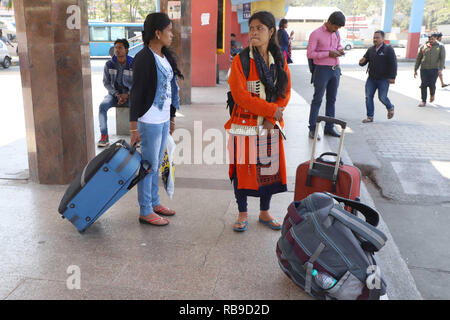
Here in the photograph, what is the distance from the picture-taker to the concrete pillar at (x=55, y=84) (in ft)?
14.3

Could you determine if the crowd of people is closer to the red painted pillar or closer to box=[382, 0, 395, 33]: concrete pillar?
the red painted pillar

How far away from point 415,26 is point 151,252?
2954 cm

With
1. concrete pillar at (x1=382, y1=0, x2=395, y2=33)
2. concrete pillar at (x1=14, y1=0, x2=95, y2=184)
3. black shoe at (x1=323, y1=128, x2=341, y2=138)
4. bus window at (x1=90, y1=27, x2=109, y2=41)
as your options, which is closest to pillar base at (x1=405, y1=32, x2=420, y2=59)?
concrete pillar at (x1=382, y1=0, x2=395, y2=33)

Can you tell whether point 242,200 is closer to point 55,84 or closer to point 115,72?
point 55,84

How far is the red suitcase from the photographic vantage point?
304cm

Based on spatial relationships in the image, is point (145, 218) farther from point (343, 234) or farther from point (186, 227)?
point (343, 234)

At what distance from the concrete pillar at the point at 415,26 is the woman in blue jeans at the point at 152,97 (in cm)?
2846

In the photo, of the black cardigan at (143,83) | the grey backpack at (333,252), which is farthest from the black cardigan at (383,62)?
the grey backpack at (333,252)

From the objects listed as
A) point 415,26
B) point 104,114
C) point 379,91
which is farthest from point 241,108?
point 415,26

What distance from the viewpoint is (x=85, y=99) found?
4738 millimetres

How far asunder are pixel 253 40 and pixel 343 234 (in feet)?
5.35
